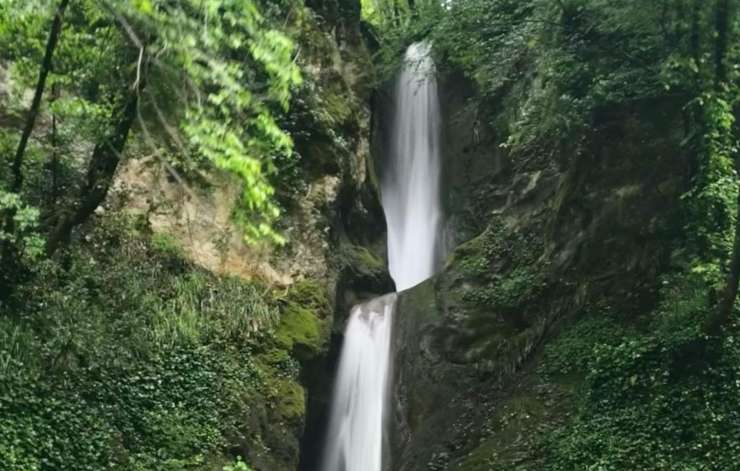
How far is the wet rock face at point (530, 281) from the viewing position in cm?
1320

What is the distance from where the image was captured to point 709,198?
11.2 m

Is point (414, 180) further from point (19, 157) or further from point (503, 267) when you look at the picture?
point (19, 157)

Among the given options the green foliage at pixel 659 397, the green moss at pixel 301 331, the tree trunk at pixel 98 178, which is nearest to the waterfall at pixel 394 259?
the green moss at pixel 301 331

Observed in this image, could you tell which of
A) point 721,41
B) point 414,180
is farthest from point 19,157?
point 414,180

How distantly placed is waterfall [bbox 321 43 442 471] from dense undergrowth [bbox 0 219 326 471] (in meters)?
1.88

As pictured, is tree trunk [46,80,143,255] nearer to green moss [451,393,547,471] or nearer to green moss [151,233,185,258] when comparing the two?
green moss [151,233,185,258]

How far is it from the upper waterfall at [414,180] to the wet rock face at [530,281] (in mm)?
4963

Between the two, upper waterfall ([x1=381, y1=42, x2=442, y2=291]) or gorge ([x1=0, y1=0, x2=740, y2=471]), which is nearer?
gorge ([x1=0, y1=0, x2=740, y2=471])

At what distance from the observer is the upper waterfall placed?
21.8 meters

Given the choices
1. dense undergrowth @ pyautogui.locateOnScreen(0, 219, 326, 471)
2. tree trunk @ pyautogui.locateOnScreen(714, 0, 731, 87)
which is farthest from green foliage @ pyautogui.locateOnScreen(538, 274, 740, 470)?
dense undergrowth @ pyautogui.locateOnScreen(0, 219, 326, 471)

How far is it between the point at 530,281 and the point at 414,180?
8980 millimetres

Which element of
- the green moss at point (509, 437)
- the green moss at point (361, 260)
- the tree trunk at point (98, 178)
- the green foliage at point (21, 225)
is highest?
the green moss at point (361, 260)

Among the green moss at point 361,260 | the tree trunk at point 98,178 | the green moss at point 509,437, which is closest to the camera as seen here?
the tree trunk at point 98,178

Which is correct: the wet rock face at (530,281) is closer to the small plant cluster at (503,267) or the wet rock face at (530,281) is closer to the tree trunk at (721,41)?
the small plant cluster at (503,267)
